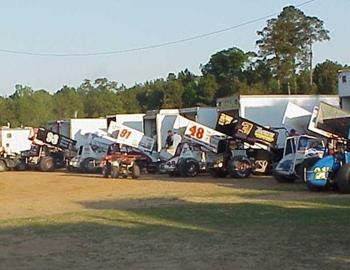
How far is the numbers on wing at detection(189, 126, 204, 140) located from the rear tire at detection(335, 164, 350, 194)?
1405 centimetres

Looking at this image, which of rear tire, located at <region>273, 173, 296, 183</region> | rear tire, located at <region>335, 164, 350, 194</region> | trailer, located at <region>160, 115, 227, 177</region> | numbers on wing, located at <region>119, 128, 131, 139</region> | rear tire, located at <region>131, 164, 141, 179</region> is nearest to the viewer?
rear tire, located at <region>335, 164, 350, 194</region>

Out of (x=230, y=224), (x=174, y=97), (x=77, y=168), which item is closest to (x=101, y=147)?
(x=77, y=168)

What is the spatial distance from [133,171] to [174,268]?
26079 millimetres

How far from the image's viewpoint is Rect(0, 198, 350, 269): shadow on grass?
11.5 m

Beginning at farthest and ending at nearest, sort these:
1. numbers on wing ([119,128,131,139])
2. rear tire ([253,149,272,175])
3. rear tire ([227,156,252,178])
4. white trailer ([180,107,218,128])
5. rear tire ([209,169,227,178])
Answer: white trailer ([180,107,218,128]), numbers on wing ([119,128,131,139]), rear tire ([253,149,272,175]), rear tire ([209,169,227,178]), rear tire ([227,156,252,178])

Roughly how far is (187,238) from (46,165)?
35.2 meters

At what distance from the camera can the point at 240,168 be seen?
34.9 meters

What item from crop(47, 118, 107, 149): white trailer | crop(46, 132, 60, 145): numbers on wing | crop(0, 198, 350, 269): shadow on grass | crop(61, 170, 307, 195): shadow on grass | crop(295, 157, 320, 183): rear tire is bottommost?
crop(0, 198, 350, 269): shadow on grass

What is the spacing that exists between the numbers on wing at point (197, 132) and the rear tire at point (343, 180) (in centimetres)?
1405

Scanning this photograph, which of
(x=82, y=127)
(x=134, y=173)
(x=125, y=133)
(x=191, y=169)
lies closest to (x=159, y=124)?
(x=125, y=133)

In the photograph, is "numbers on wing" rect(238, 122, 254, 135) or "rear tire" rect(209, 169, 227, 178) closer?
"numbers on wing" rect(238, 122, 254, 135)

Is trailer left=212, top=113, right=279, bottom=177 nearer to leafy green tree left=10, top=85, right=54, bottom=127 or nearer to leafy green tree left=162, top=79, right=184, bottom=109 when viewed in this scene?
leafy green tree left=162, top=79, right=184, bottom=109

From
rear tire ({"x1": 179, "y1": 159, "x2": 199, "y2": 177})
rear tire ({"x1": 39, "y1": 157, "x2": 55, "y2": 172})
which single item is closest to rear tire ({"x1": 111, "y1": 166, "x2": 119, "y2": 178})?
rear tire ({"x1": 179, "y1": 159, "x2": 199, "y2": 177})

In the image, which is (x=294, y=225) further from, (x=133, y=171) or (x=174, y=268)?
(x=133, y=171)
